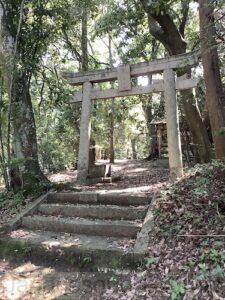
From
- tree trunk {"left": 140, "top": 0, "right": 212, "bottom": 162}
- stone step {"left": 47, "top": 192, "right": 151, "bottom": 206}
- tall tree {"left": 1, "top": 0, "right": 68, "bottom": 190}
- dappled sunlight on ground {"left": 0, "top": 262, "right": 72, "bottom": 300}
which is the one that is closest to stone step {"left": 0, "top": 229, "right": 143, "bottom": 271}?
dappled sunlight on ground {"left": 0, "top": 262, "right": 72, "bottom": 300}

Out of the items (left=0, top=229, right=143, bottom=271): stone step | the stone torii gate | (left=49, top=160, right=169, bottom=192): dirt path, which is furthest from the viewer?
(left=49, top=160, right=169, bottom=192): dirt path

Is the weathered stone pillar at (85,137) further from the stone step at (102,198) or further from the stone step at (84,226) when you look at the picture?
the stone step at (84,226)

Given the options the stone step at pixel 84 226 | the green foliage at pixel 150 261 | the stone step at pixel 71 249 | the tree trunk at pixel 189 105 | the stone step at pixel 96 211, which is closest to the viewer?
the green foliage at pixel 150 261

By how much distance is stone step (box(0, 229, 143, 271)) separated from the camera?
4656 millimetres

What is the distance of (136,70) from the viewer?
779 centimetres

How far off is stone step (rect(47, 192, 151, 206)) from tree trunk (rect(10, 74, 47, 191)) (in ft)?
2.30

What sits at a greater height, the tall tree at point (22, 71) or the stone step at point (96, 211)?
the tall tree at point (22, 71)

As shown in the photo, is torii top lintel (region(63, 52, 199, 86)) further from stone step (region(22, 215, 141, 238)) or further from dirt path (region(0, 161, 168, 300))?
dirt path (region(0, 161, 168, 300))

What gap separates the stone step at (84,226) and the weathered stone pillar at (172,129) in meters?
2.12

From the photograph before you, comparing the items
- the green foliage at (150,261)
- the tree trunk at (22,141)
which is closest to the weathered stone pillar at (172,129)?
the green foliage at (150,261)

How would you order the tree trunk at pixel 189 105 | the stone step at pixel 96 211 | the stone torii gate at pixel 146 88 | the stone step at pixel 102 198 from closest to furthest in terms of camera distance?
the stone step at pixel 96 211
the stone step at pixel 102 198
the stone torii gate at pixel 146 88
the tree trunk at pixel 189 105

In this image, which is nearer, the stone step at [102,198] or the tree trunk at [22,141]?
the stone step at [102,198]

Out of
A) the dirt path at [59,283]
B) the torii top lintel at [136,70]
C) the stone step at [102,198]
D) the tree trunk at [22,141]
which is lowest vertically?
the dirt path at [59,283]

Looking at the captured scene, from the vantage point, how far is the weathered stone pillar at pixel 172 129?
7.17 m
